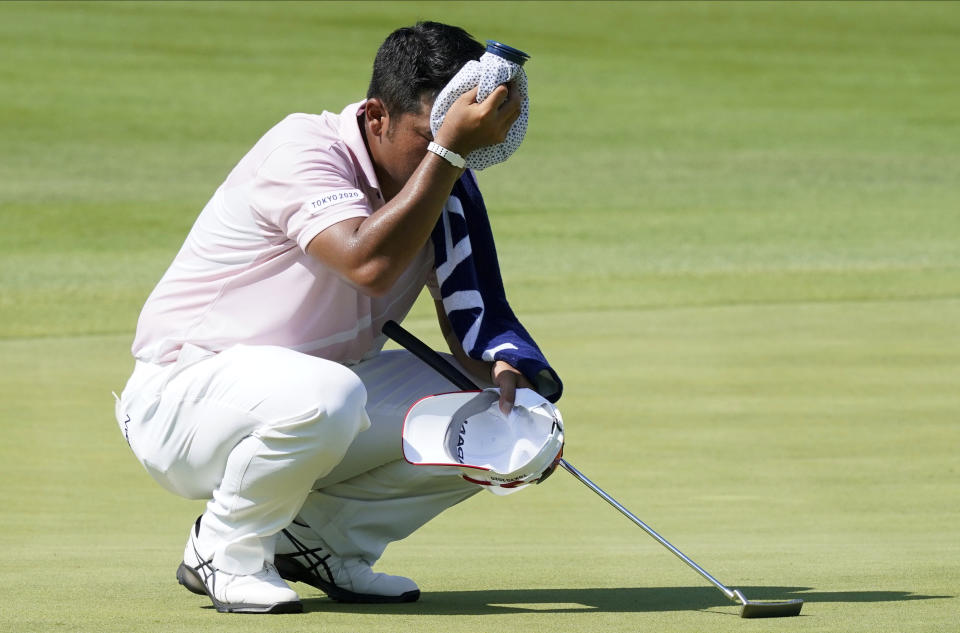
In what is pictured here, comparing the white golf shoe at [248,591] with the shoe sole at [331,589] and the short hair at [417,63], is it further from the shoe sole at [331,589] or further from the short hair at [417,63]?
the short hair at [417,63]

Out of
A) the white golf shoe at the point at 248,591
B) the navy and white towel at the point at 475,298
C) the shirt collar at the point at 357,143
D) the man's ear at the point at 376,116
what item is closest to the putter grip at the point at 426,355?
the navy and white towel at the point at 475,298

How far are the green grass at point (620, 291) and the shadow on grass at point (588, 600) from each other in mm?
15

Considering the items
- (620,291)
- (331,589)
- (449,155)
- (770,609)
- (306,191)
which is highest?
(449,155)

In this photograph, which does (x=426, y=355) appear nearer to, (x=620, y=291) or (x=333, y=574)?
(x=333, y=574)

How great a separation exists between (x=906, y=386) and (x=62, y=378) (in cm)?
366

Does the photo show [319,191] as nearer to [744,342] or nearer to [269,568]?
[269,568]

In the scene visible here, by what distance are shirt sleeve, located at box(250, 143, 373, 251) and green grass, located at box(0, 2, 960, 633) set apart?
0.74 meters

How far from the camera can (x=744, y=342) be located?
773cm

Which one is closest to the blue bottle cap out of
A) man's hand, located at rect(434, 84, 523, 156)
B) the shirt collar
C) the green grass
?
man's hand, located at rect(434, 84, 523, 156)

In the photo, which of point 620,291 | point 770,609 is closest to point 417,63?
point 770,609

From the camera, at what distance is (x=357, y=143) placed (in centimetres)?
312

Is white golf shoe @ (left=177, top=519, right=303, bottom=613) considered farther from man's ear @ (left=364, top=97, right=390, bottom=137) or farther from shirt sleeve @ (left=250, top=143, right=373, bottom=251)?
man's ear @ (left=364, top=97, right=390, bottom=137)

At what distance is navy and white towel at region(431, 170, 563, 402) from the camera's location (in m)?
3.27

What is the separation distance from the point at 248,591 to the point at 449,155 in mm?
899
